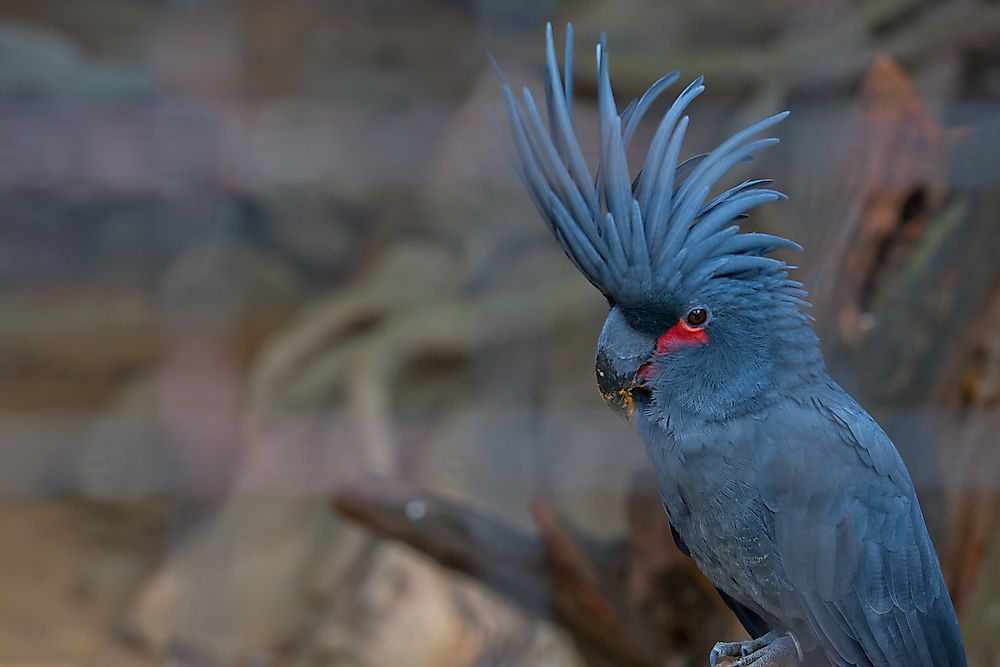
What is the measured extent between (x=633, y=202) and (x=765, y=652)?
1.55 feet

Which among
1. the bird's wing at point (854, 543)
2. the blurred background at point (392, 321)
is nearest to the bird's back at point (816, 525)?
the bird's wing at point (854, 543)

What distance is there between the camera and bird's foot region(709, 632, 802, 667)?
44.8 inches

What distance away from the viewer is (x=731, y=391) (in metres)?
1.05

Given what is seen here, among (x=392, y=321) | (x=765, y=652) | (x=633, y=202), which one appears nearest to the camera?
(x=633, y=202)

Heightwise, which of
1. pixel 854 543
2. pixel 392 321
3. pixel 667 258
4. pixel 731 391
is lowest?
pixel 392 321

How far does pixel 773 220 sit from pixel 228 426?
98 cm

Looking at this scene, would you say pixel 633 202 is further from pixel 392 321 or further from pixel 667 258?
pixel 392 321

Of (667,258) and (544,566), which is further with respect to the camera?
(544,566)

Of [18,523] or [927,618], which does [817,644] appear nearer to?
[927,618]

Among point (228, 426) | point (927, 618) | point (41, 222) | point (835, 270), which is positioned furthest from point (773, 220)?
point (41, 222)

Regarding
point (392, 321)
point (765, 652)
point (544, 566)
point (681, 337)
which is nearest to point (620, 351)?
point (681, 337)

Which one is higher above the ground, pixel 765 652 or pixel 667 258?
pixel 667 258

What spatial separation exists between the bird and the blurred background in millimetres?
386

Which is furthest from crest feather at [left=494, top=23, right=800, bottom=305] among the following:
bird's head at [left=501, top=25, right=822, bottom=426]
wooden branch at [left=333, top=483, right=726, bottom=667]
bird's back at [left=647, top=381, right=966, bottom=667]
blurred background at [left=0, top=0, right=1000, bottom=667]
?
wooden branch at [left=333, top=483, right=726, bottom=667]
